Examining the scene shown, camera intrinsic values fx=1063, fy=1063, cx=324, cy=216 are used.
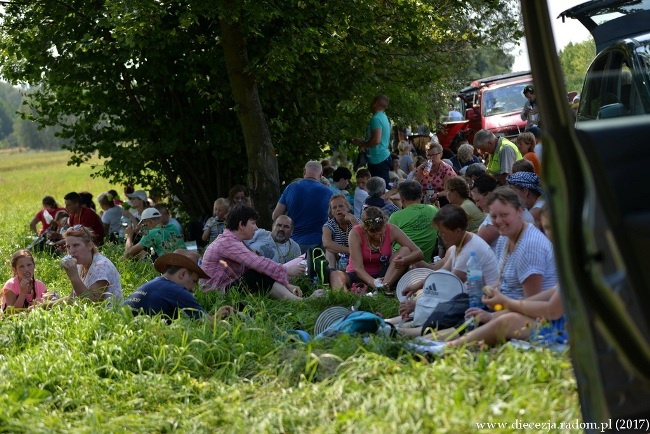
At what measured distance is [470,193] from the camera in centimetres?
1096

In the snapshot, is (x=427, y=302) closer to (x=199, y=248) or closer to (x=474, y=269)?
(x=474, y=269)

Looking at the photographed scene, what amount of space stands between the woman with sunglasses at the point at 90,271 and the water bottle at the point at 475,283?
130 inches

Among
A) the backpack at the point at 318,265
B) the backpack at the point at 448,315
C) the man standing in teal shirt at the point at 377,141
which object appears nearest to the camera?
the backpack at the point at 448,315

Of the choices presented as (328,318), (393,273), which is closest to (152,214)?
(393,273)

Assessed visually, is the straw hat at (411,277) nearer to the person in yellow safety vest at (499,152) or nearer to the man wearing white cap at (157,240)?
the person in yellow safety vest at (499,152)

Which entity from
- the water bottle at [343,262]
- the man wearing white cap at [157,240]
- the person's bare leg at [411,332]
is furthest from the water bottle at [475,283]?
the man wearing white cap at [157,240]

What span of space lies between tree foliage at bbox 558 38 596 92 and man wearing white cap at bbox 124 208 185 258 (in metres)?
6.47

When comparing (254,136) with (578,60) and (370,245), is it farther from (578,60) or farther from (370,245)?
(578,60)

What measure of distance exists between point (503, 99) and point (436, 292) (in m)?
18.9

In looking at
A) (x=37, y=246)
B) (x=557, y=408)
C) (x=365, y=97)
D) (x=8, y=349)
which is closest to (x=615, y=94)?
(x=557, y=408)

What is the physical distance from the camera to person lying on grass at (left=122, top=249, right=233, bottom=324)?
822cm

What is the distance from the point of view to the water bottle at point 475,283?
7047mm

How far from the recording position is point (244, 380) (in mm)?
6516

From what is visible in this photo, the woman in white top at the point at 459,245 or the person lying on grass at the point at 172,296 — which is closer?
the woman in white top at the point at 459,245
